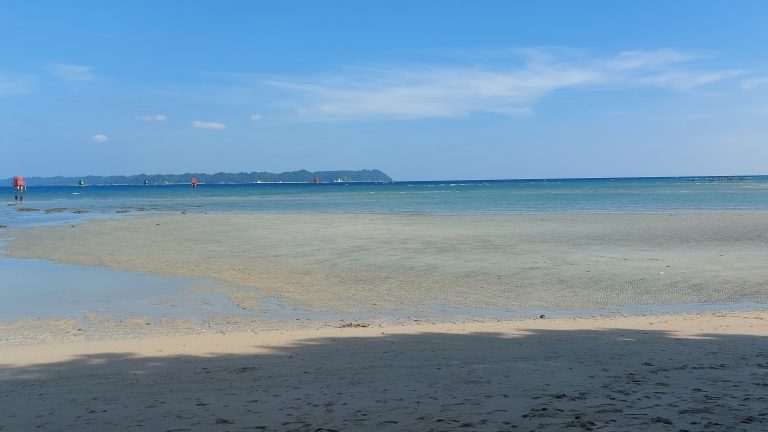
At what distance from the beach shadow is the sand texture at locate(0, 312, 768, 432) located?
2cm

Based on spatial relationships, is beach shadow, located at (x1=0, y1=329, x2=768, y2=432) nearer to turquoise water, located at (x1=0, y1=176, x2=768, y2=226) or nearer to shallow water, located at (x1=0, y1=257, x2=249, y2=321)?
shallow water, located at (x1=0, y1=257, x2=249, y2=321)

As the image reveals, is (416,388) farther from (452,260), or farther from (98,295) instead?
(452,260)

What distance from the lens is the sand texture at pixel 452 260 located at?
1339 centimetres

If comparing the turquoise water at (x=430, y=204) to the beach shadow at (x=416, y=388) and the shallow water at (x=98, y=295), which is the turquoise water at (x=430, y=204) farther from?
the beach shadow at (x=416, y=388)

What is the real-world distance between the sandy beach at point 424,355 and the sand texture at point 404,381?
0.09ft

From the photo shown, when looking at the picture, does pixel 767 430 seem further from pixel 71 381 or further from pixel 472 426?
pixel 71 381

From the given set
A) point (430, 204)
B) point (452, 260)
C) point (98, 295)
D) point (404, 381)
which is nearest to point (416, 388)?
point (404, 381)

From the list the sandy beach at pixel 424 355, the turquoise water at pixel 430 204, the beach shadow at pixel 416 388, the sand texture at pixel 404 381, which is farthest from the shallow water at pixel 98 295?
the turquoise water at pixel 430 204

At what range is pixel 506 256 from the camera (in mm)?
19625

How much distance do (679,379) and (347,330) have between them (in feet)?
15.2

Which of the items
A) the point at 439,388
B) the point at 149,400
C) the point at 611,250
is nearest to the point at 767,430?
the point at 439,388

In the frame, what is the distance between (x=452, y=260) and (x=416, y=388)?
12.4m

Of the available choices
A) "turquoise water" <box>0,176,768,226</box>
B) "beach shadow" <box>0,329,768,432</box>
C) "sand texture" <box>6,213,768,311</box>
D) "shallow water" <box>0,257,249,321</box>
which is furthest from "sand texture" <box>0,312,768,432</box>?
"turquoise water" <box>0,176,768,226</box>

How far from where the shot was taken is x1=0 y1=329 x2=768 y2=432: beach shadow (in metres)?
5.65
